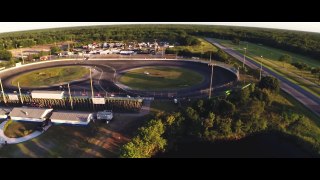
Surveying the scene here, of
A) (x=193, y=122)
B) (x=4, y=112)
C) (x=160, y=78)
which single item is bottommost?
(x=193, y=122)

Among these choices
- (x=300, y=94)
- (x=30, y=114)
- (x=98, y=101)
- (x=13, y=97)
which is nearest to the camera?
(x=30, y=114)

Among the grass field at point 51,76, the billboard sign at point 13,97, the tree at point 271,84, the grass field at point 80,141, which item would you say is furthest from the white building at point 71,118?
the tree at point 271,84

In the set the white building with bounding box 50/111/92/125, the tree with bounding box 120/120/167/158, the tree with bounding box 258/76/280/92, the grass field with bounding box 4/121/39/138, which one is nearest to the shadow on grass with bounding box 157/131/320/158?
the tree with bounding box 120/120/167/158

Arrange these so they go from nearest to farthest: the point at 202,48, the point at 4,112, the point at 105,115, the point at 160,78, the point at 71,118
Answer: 1. the point at 71,118
2. the point at 105,115
3. the point at 4,112
4. the point at 160,78
5. the point at 202,48

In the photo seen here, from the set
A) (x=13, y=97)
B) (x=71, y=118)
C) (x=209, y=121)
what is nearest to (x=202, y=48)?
(x=209, y=121)

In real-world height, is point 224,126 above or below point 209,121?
below

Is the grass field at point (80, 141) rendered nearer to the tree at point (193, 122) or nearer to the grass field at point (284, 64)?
the tree at point (193, 122)

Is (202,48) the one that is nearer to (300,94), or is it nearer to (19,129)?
(300,94)
